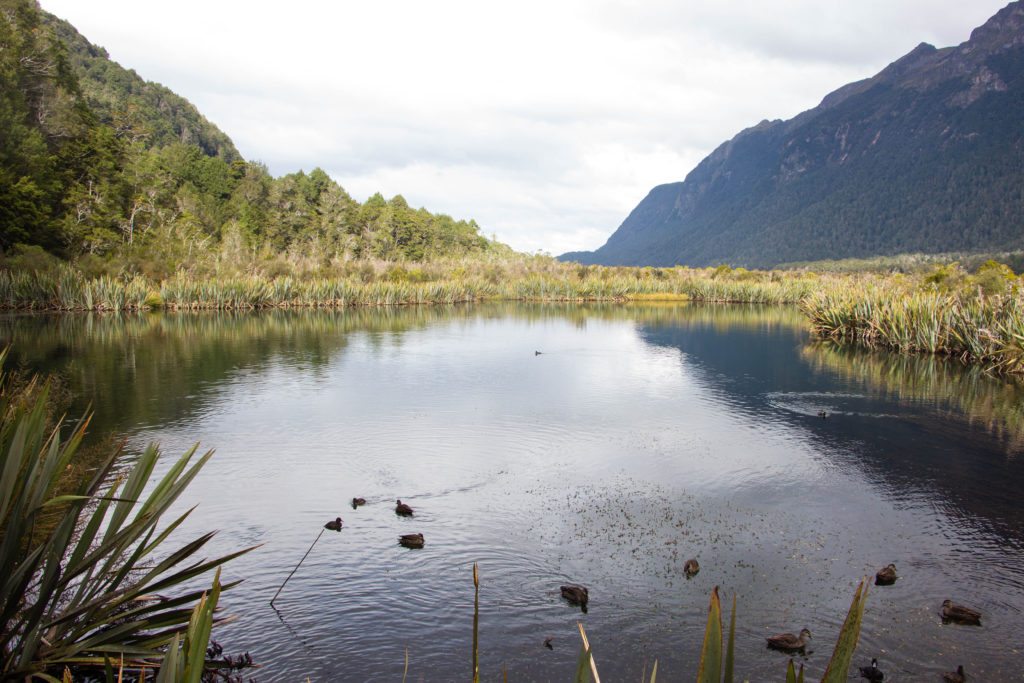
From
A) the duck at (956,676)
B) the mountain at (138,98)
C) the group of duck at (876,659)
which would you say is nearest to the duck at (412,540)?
the group of duck at (876,659)

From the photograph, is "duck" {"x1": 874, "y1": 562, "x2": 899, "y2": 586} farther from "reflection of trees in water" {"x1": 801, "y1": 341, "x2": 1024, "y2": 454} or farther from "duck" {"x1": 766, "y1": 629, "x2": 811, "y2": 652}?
"reflection of trees in water" {"x1": 801, "y1": 341, "x2": 1024, "y2": 454}

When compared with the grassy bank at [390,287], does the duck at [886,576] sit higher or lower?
lower

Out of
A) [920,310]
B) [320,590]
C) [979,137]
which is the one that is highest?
[979,137]

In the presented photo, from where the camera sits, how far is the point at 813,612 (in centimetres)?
564

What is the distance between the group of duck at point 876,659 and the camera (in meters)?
4.78

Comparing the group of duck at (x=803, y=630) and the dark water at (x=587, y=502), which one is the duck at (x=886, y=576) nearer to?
the group of duck at (x=803, y=630)

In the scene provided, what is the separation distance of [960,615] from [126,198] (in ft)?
171

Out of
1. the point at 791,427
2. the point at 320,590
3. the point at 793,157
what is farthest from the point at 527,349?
the point at 793,157

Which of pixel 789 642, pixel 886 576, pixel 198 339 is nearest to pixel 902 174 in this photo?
pixel 198 339

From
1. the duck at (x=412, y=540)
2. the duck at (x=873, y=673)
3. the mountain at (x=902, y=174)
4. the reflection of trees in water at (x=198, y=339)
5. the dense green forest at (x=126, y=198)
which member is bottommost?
the duck at (x=873, y=673)

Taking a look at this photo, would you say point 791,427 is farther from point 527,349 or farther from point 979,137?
point 979,137

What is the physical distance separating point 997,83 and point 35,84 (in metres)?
149

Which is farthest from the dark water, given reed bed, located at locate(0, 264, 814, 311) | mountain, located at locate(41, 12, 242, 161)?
mountain, located at locate(41, 12, 242, 161)

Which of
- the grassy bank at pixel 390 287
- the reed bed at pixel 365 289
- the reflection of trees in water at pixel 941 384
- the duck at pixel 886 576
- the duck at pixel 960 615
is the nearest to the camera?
the duck at pixel 960 615
